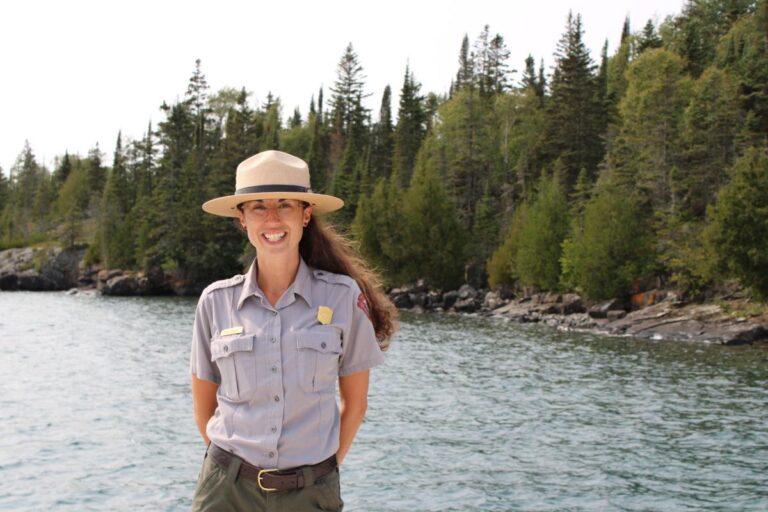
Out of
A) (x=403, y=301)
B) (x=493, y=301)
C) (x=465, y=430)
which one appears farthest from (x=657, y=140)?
(x=465, y=430)

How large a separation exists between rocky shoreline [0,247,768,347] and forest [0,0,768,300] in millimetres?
1520

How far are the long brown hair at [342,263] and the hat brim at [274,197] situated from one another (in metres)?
0.12

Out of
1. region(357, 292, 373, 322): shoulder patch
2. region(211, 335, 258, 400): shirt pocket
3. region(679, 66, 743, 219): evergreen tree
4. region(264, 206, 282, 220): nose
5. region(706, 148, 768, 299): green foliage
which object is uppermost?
region(679, 66, 743, 219): evergreen tree

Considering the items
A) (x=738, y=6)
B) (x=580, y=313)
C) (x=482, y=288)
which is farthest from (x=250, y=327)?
(x=738, y=6)

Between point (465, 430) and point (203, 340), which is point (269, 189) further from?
point (465, 430)

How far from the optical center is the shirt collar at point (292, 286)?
3811mm

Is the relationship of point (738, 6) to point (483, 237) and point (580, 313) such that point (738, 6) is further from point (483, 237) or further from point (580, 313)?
point (580, 313)

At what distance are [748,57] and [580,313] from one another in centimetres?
3803

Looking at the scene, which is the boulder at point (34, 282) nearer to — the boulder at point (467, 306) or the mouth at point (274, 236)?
the boulder at point (467, 306)

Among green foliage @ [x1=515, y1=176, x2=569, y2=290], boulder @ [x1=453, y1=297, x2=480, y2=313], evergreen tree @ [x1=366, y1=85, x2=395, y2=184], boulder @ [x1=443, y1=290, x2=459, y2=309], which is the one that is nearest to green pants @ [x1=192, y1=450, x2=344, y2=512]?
boulder @ [x1=453, y1=297, x2=480, y2=313]

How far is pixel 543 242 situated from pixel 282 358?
2287 inches

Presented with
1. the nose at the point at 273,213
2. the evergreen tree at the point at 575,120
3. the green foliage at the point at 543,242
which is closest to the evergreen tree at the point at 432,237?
the green foliage at the point at 543,242

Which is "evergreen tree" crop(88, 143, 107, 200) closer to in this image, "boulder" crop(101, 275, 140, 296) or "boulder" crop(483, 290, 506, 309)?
"boulder" crop(101, 275, 140, 296)

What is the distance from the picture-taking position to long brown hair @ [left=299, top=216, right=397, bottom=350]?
13.6 feet
